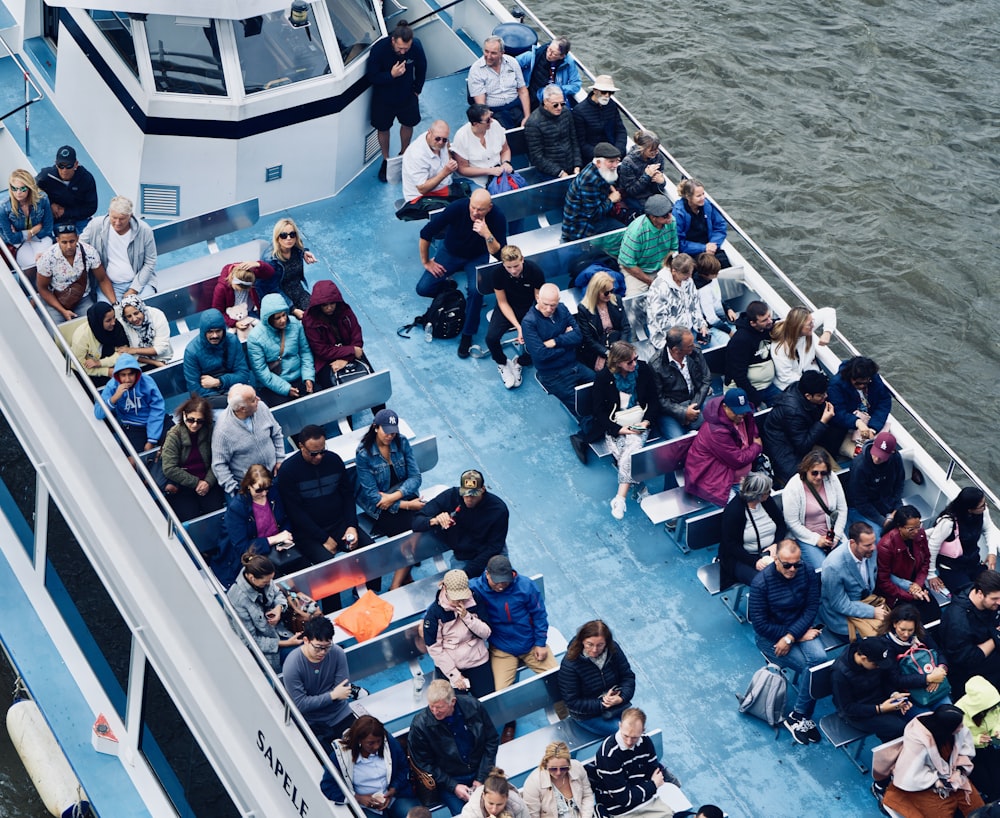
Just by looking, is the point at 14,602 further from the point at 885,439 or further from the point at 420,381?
the point at 885,439

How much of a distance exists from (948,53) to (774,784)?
14946 millimetres

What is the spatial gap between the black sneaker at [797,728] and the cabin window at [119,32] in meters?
7.12

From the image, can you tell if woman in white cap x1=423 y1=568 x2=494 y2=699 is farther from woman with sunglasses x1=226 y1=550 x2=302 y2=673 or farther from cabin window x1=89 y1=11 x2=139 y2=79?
cabin window x1=89 y1=11 x2=139 y2=79

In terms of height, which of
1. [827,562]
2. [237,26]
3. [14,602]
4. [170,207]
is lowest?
[14,602]

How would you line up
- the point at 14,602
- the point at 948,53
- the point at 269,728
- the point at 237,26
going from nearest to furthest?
the point at 269,728 → the point at 14,602 → the point at 237,26 → the point at 948,53

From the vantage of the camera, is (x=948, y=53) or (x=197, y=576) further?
(x=948, y=53)

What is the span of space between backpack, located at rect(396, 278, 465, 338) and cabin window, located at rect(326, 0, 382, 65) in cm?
219

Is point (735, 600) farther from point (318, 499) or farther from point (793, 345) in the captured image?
point (318, 499)

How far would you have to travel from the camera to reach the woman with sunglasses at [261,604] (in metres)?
9.68

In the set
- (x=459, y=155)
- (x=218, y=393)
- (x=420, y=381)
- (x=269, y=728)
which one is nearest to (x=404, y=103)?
(x=459, y=155)

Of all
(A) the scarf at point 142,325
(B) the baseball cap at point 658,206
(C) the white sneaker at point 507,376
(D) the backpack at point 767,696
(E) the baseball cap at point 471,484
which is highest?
(B) the baseball cap at point 658,206

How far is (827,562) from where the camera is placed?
436 inches

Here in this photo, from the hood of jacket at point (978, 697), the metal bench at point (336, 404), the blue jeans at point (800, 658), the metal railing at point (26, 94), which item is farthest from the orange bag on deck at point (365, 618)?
the metal railing at point (26, 94)

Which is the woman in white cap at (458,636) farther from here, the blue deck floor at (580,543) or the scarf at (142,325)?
the scarf at (142,325)
